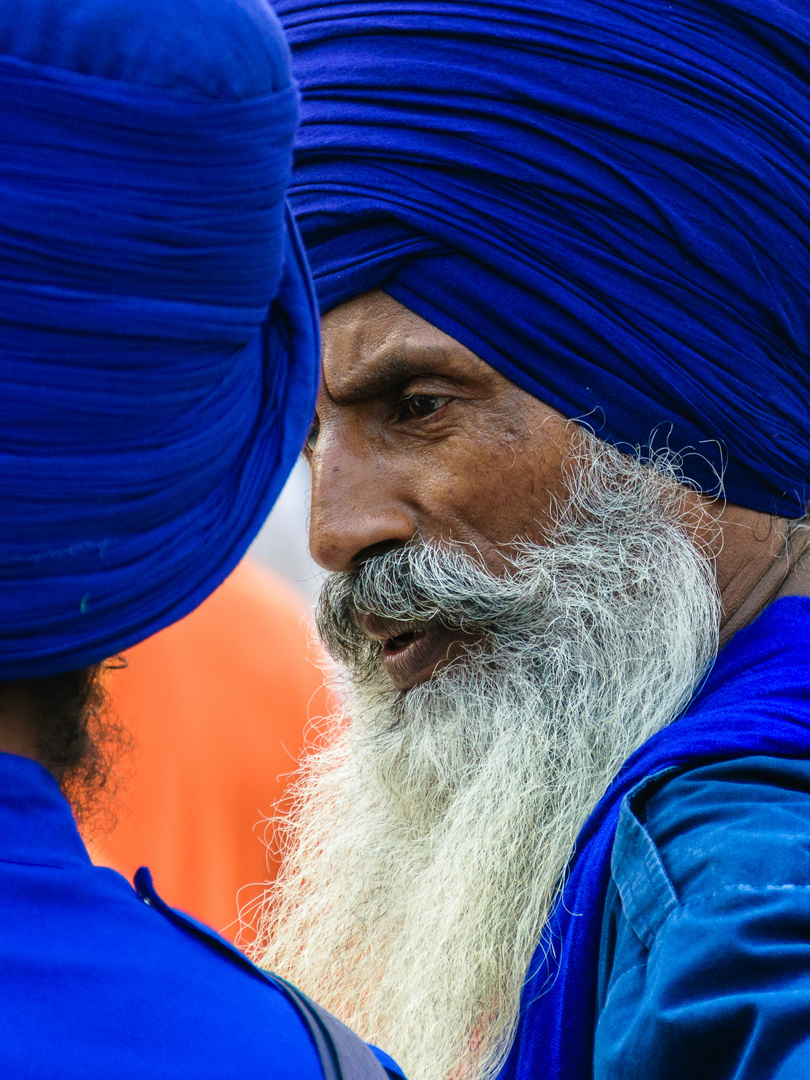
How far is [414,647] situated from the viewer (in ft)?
7.00

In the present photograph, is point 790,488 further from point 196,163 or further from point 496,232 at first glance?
point 196,163

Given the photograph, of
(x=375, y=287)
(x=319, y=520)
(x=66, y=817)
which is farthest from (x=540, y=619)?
(x=66, y=817)

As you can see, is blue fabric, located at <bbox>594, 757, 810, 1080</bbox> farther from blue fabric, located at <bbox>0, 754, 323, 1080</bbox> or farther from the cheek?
the cheek

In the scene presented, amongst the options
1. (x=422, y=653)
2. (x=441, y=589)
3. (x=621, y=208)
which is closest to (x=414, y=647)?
(x=422, y=653)

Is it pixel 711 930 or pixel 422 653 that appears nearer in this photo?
pixel 711 930

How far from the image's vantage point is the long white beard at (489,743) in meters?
1.83

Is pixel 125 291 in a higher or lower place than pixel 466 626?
higher

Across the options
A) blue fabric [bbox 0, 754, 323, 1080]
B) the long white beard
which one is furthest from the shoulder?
blue fabric [bbox 0, 754, 323, 1080]

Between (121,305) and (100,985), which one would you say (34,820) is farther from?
(121,305)

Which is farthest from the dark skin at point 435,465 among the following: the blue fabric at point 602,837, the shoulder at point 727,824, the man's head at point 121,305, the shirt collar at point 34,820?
the shirt collar at point 34,820

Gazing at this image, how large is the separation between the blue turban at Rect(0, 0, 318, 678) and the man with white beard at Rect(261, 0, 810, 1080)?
2.96ft

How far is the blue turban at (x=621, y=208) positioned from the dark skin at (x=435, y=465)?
0.06 meters

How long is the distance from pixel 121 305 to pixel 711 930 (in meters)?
0.87

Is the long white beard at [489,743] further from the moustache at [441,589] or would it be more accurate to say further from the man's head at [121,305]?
the man's head at [121,305]
